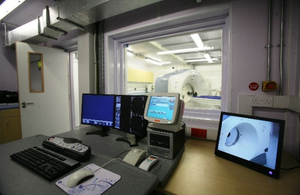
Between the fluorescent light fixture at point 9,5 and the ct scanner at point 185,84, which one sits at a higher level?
the fluorescent light fixture at point 9,5

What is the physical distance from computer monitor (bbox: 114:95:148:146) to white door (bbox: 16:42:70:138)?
2001 mm

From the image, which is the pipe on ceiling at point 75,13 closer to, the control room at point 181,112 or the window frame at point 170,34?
the control room at point 181,112

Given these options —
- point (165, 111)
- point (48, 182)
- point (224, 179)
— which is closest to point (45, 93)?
point (48, 182)

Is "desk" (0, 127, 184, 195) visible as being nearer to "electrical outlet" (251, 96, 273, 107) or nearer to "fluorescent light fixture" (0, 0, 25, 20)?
"electrical outlet" (251, 96, 273, 107)

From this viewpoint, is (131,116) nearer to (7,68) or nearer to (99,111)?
(99,111)

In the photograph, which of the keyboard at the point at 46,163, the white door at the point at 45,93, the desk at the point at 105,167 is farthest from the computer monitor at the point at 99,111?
the white door at the point at 45,93

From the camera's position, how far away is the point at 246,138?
873 millimetres

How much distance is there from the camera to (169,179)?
728 millimetres

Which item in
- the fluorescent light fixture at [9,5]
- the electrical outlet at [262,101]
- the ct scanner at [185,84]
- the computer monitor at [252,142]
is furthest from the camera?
the ct scanner at [185,84]

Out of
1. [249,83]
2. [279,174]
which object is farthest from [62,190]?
[249,83]

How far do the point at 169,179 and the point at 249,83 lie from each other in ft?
3.15

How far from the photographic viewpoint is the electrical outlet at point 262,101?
3.27 ft

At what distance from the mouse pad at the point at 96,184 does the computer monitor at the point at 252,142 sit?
2.54 feet

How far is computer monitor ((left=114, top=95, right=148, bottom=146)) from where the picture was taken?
42.2 inches
